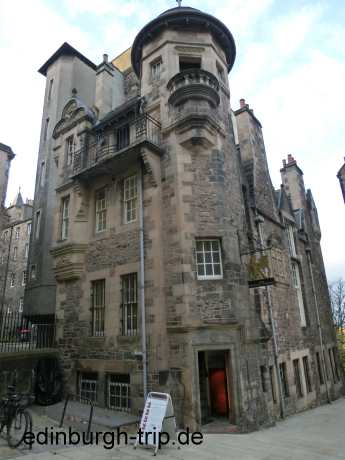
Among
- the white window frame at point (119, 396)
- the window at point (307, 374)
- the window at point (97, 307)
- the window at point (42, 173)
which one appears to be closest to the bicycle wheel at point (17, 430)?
the white window frame at point (119, 396)

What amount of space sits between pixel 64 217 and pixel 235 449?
11.0 metres

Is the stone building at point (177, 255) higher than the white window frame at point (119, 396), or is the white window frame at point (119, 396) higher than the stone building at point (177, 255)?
the stone building at point (177, 255)

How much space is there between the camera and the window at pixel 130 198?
12.0 m

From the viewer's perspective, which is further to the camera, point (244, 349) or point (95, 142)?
point (95, 142)

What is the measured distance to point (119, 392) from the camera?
10.4m

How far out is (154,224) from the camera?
1079 cm

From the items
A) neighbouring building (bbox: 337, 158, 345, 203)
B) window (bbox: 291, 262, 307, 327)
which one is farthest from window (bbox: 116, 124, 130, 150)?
neighbouring building (bbox: 337, 158, 345, 203)

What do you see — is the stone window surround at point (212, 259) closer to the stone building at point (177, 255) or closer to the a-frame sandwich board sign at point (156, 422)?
the stone building at point (177, 255)

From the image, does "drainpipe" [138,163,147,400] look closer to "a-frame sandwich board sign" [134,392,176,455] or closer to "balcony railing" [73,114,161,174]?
"balcony railing" [73,114,161,174]

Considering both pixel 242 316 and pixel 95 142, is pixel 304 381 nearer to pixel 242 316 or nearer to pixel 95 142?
pixel 242 316

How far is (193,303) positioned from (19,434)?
5427 mm

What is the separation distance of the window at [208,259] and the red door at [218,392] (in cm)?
368

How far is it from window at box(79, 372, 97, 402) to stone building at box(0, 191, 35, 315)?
24.9 m

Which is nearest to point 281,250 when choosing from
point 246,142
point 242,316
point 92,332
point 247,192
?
point 247,192
